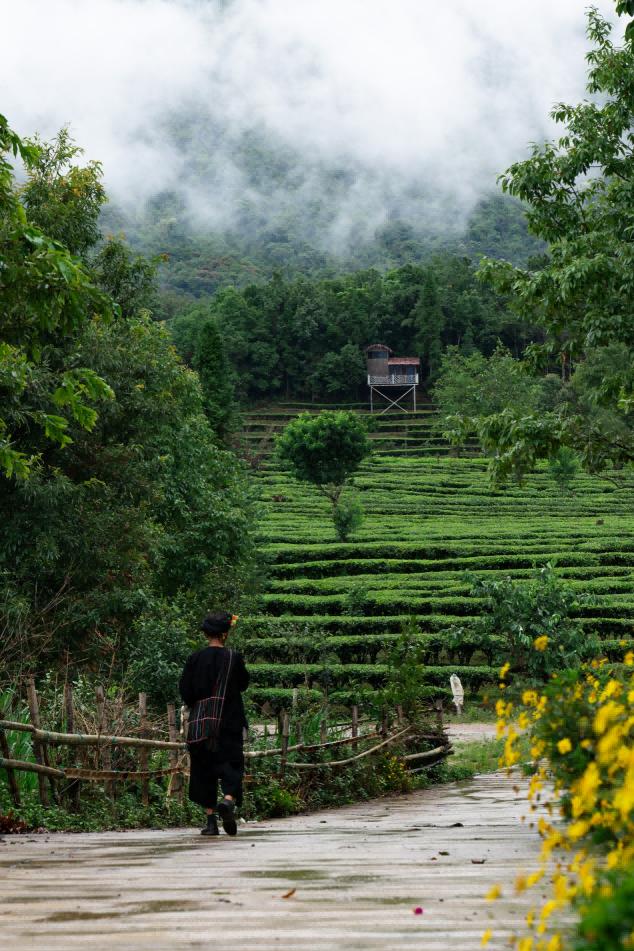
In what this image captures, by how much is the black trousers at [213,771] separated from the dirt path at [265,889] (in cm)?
27

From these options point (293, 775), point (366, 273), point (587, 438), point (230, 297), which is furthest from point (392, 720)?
point (366, 273)

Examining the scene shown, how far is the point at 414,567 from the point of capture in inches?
1479

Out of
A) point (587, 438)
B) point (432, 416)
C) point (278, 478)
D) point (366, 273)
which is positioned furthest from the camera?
point (366, 273)

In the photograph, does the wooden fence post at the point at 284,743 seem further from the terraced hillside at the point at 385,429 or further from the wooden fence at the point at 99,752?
the terraced hillside at the point at 385,429

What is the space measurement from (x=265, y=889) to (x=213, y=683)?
332 cm

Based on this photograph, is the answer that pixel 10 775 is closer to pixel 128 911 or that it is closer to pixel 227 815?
pixel 227 815

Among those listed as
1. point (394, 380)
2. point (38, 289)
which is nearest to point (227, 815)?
point (38, 289)

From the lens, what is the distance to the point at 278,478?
64.9 metres

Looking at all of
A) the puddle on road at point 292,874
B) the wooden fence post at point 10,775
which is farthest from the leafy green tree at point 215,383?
the puddle on road at point 292,874

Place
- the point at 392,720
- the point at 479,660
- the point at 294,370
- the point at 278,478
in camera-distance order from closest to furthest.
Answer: the point at 392,720 < the point at 479,660 < the point at 278,478 < the point at 294,370

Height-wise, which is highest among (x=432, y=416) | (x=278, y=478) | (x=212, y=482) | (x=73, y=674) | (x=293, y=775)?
(x=432, y=416)

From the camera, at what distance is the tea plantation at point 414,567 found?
28.2 m

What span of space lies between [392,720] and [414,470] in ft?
177

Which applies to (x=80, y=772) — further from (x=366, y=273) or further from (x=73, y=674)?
(x=366, y=273)
